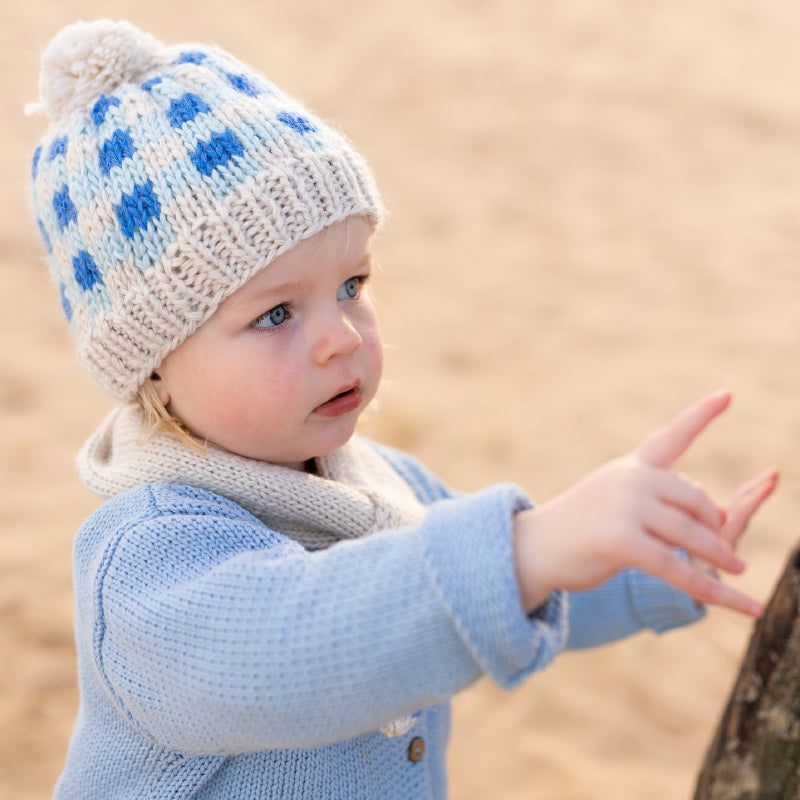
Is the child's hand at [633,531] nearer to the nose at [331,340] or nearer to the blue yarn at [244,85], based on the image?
the nose at [331,340]

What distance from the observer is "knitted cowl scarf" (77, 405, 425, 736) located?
59.0 inches

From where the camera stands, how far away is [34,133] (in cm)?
629

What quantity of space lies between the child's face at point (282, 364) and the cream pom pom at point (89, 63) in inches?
15.7

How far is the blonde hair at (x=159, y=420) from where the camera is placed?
5.08 feet

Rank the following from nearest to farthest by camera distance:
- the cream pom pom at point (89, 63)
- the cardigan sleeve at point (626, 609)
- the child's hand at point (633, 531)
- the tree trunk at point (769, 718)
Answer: the child's hand at point (633, 531)
the tree trunk at point (769, 718)
the cream pom pom at point (89, 63)
the cardigan sleeve at point (626, 609)

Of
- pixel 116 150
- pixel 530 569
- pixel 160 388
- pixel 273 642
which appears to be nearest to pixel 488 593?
pixel 530 569

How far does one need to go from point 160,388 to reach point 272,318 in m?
0.23

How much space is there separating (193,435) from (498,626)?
0.68 metres

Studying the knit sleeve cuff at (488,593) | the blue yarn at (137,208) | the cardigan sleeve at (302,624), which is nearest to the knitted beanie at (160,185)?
the blue yarn at (137,208)

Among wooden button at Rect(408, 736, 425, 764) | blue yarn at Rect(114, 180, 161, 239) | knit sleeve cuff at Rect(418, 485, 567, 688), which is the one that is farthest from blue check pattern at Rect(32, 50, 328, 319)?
wooden button at Rect(408, 736, 425, 764)

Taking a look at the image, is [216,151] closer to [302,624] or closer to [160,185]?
[160,185]

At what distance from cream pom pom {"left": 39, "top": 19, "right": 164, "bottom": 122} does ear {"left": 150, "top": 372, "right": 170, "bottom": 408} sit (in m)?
0.42

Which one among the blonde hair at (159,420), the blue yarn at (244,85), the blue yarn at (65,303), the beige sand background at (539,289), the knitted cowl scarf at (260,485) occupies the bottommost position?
the beige sand background at (539,289)

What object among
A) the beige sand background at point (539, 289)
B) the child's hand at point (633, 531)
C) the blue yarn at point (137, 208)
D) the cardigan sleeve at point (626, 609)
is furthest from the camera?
the beige sand background at point (539, 289)
